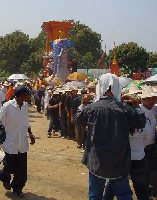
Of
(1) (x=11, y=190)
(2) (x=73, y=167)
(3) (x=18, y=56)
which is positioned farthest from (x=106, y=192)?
(3) (x=18, y=56)

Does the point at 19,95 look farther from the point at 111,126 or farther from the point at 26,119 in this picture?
the point at 111,126

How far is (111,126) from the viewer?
4.16 meters

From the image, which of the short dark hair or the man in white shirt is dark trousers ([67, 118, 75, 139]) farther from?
the short dark hair

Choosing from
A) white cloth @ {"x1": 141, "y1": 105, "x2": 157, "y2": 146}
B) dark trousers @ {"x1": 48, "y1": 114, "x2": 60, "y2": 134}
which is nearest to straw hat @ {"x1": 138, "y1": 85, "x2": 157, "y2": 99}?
white cloth @ {"x1": 141, "y1": 105, "x2": 157, "y2": 146}

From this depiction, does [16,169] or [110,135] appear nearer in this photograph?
[110,135]

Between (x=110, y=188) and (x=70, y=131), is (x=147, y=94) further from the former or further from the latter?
(x=70, y=131)

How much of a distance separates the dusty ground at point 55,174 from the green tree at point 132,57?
3764 cm

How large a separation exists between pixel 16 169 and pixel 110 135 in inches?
111

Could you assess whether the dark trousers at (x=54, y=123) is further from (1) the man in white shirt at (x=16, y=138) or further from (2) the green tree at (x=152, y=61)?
(2) the green tree at (x=152, y=61)

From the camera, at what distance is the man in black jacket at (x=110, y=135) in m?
4.15

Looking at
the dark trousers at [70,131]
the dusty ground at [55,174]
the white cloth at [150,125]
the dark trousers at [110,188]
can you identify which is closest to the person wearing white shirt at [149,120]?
the white cloth at [150,125]

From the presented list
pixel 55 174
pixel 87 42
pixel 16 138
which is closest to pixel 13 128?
pixel 16 138

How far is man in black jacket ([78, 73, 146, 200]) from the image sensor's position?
4152mm

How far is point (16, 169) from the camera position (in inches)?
258
